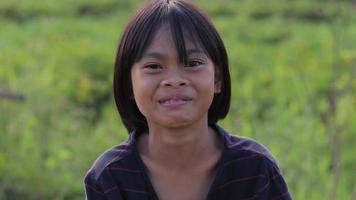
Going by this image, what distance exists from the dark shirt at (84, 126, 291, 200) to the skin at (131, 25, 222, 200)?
26 mm

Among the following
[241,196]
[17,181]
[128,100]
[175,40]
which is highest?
[175,40]

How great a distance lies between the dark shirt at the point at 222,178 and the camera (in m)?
2.06

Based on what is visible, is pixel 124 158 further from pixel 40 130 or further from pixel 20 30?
pixel 20 30

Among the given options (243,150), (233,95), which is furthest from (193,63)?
(233,95)

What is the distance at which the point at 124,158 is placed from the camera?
209cm

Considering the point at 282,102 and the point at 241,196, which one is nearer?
the point at 241,196

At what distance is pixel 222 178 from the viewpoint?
2.06 metres

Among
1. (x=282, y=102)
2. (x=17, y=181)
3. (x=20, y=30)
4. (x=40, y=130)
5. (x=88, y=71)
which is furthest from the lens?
(x=20, y=30)

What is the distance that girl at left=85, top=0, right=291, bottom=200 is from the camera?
195 centimetres

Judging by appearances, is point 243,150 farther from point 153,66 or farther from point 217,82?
point 153,66

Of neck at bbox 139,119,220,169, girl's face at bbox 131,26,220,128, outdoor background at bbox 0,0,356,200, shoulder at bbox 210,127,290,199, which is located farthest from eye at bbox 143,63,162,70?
outdoor background at bbox 0,0,356,200

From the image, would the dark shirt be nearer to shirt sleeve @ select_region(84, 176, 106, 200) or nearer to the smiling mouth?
shirt sleeve @ select_region(84, 176, 106, 200)

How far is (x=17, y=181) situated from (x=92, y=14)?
21.5 feet

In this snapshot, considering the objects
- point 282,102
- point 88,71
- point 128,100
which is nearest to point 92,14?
point 88,71
